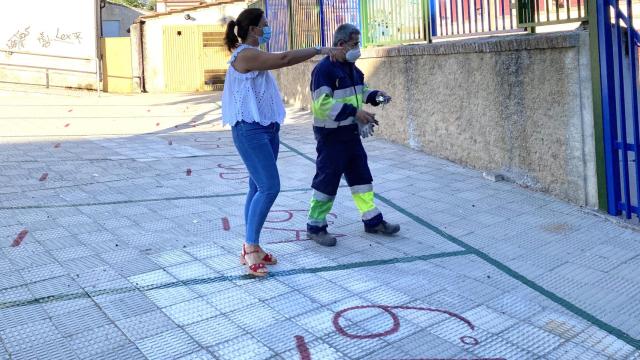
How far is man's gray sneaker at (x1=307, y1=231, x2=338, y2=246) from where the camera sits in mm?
4895

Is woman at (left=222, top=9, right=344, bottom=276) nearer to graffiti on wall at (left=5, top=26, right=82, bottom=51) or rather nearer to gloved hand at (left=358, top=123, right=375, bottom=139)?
gloved hand at (left=358, top=123, right=375, bottom=139)

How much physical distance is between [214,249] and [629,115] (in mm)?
3824

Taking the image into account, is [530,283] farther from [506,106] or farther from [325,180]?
[506,106]

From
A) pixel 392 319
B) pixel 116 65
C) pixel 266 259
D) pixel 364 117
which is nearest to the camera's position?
pixel 392 319

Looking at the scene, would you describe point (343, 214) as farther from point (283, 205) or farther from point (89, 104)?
point (89, 104)

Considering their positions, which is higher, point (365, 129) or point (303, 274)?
point (365, 129)

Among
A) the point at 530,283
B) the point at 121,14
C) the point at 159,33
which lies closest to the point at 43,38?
the point at 159,33

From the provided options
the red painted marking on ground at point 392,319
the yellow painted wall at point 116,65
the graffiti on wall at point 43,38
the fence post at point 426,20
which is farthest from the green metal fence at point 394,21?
the graffiti on wall at point 43,38

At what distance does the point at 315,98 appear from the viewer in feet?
15.7

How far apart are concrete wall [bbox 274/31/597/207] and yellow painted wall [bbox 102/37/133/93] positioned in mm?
14168

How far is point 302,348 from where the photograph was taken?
3.28 m

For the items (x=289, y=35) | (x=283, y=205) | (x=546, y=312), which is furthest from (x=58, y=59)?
(x=546, y=312)

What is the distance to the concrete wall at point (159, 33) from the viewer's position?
2088 centimetres

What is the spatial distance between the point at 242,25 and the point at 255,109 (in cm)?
57
